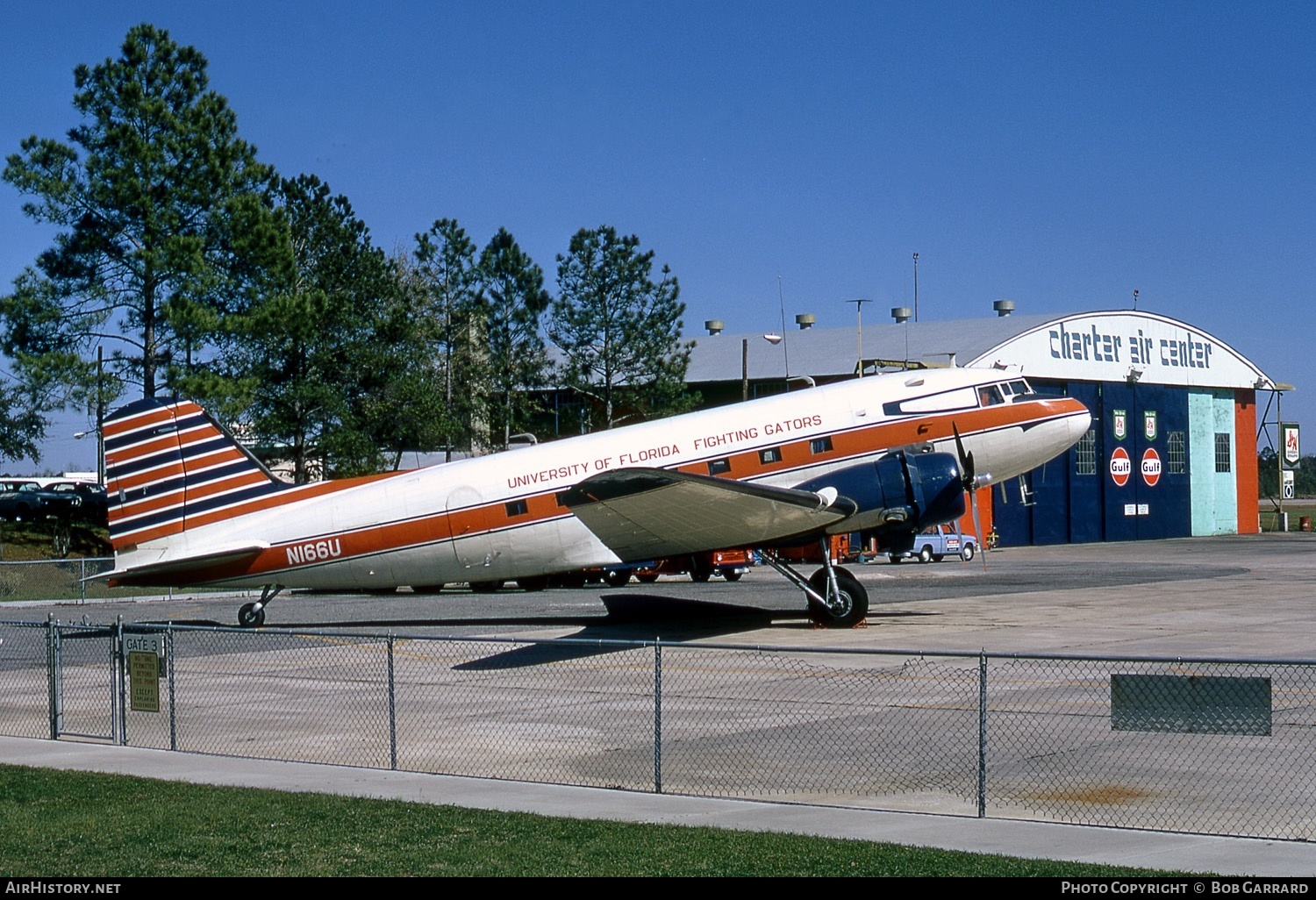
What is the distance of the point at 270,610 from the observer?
33.7 m

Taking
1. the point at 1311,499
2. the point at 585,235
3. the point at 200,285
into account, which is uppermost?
the point at 585,235

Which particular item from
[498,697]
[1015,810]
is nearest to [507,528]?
[498,697]

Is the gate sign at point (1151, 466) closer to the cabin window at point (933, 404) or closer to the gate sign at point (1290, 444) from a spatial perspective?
the gate sign at point (1290, 444)

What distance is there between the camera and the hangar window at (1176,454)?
82125 mm

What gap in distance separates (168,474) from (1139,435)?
65.6m

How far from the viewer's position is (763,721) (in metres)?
16.2

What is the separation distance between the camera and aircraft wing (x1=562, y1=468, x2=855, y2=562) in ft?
72.3

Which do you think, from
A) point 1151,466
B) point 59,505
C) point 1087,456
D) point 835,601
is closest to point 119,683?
point 835,601

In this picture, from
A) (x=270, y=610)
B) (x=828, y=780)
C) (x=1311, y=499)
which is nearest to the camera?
(x=828, y=780)

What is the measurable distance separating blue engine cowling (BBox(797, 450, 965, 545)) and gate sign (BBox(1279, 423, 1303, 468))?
7264 cm

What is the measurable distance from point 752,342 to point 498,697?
2727 inches

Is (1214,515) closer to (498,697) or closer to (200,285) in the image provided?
(200,285)

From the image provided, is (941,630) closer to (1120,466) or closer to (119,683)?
(119,683)
